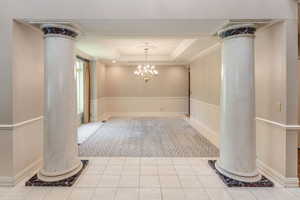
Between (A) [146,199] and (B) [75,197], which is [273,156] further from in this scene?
(B) [75,197]

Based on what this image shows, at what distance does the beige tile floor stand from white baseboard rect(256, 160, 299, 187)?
0.07 metres

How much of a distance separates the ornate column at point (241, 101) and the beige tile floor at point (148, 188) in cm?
32

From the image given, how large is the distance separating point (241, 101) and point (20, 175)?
343 centimetres

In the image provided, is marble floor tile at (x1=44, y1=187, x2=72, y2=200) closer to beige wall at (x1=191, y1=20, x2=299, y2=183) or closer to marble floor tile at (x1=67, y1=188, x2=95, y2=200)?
marble floor tile at (x1=67, y1=188, x2=95, y2=200)

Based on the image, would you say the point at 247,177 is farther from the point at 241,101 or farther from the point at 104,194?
the point at 104,194

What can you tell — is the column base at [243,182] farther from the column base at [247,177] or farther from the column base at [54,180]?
the column base at [54,180]

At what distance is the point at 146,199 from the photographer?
7.88 ft

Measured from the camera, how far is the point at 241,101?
2824 mm

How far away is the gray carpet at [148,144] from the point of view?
13.1 feet

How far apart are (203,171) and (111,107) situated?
23.5 ft

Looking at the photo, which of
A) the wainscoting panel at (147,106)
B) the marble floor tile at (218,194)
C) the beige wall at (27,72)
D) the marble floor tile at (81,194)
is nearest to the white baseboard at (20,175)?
the beige wall at (27,72)

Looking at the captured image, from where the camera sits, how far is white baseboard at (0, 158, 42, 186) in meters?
2.68

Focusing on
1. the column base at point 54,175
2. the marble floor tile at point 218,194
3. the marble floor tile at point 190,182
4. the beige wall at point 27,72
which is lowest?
the marble floor tile at point 218,194

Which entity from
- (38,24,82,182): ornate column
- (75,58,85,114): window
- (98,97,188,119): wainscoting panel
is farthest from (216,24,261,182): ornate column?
(98,97,188,119): wainscoting panel
